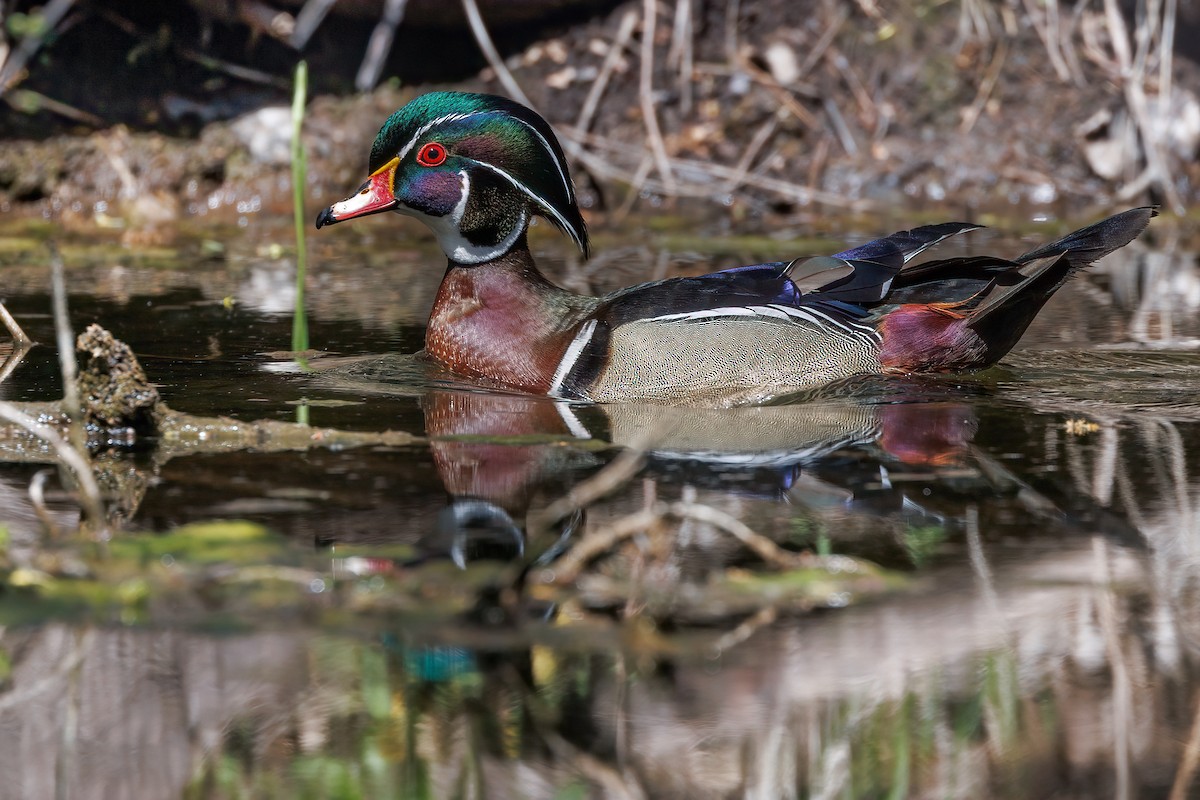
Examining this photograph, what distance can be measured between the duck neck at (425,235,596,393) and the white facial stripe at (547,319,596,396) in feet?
0.08

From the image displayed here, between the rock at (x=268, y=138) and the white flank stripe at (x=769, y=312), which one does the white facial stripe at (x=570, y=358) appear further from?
the rock at (x=268, y=138)

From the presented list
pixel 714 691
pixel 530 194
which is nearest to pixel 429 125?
pixel 530 194

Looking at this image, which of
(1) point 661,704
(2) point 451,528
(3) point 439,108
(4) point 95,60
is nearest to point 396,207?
(3) point 439,108

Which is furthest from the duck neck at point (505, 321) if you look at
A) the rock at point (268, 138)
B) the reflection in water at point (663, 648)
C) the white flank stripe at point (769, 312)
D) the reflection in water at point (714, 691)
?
the rock at point (268, 138)

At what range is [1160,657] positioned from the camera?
288cm

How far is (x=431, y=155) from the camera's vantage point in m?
5.62

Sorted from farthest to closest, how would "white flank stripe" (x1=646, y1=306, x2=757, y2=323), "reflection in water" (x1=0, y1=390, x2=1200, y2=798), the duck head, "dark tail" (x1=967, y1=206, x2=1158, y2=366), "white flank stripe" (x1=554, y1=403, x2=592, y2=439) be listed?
the duck head
"dark tail" (x1=967, y1=206, x2=1158, y2=366)
"white flank stripe" (x1=646, y1=306, x2=757, y2=323)
"white flank stripe" (x1=554, y1=403, x2=592, y2=439)
"reflection in water" (x1=0, y1=390, x2=1200, y2=798)

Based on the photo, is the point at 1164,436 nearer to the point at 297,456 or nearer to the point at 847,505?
the point at 847,505

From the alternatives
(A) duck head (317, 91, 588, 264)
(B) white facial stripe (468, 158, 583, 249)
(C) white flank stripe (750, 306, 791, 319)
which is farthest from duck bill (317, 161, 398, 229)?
(C) white flank stripe (750, 306, 791, 319)

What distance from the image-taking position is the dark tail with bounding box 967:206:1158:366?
217 inches

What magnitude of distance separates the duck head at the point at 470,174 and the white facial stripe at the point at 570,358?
0.57m

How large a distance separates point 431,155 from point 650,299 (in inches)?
41.2

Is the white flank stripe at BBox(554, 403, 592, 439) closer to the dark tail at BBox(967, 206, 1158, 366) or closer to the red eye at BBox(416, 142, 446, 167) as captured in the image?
the red eye at BBox(416, 142, 446, 167)

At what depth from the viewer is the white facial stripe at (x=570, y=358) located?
5.32 metres
